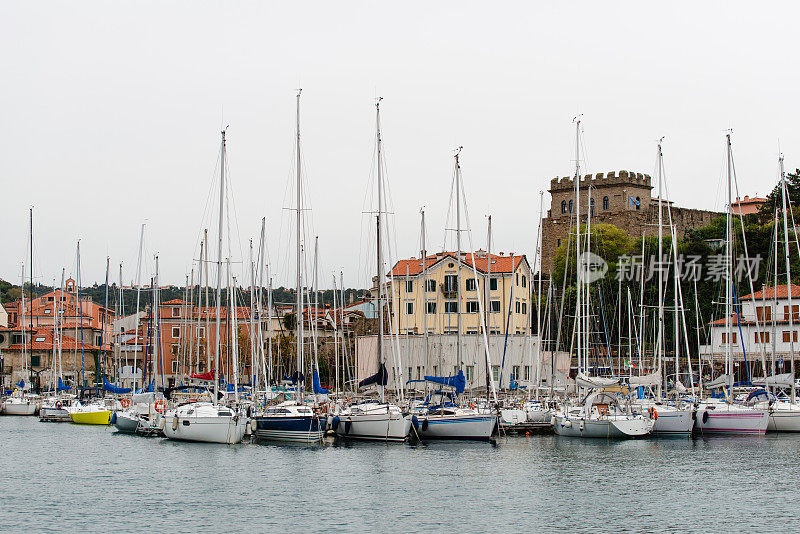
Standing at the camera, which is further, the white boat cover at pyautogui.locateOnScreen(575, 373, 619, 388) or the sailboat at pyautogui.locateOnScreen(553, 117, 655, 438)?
the white boat cover at pyautogui.locateOnScreen(575, 373, 619, 388)

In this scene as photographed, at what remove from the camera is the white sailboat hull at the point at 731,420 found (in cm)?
4706

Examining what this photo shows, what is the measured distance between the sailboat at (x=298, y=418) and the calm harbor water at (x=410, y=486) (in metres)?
0.69

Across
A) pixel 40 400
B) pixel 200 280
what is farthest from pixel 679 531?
pixel 40 400

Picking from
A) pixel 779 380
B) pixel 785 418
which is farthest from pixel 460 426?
pixel 779 380

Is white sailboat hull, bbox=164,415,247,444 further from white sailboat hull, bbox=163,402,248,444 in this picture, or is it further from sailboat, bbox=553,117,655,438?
sailboat, bbox=553,117,655,438

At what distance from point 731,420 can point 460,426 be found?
13.5 m

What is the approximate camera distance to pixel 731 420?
47.5 m

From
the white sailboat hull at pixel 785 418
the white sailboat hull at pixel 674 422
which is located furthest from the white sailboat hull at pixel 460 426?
the white sailboat hull at pixel 785 418

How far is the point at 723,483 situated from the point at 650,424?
39.5 feet

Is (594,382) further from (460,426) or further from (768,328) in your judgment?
(768,328)

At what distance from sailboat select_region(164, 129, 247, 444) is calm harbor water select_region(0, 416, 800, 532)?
→ 2.02 ft

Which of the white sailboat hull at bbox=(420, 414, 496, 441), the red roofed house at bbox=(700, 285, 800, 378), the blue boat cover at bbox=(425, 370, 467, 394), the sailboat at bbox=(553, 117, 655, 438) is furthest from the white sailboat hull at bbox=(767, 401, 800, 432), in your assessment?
the red roofed house at bbox=(700, 285, 800, 378)

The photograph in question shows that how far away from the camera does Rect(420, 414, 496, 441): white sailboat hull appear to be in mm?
43281

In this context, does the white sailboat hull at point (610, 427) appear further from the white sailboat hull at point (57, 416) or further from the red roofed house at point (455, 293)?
the white sailboat hull at point (57, 416)
